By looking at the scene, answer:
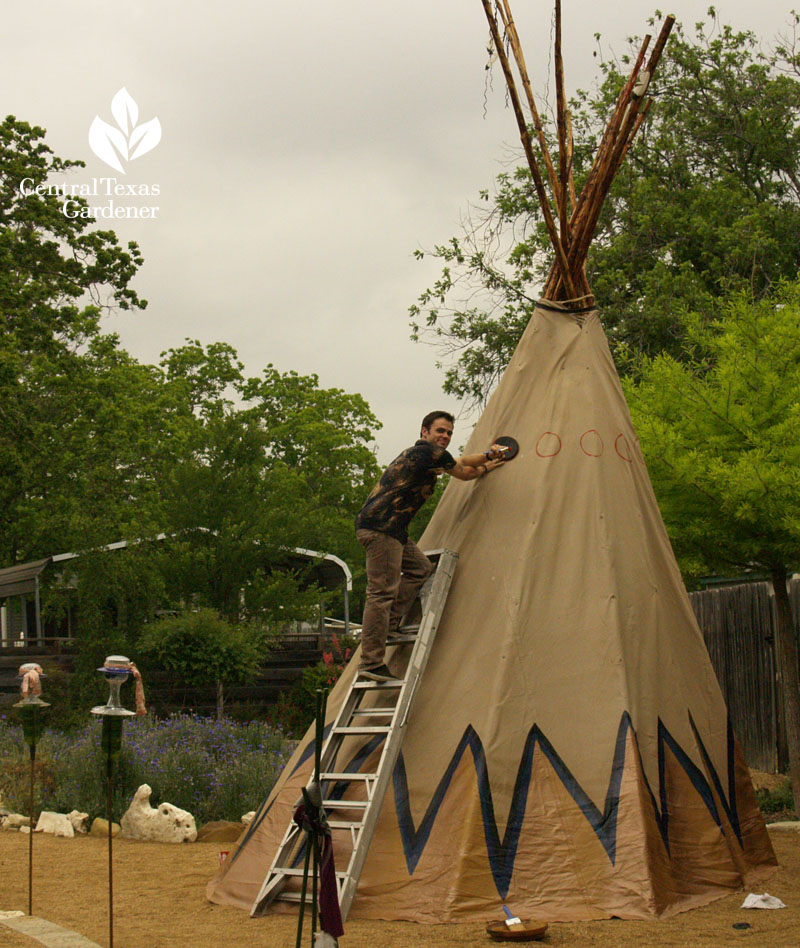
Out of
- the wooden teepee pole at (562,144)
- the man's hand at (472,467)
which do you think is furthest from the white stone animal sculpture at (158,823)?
the wooden teepee pole at (562,144)

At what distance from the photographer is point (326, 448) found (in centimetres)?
3794

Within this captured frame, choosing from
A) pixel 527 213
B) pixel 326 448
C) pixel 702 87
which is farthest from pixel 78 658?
pixel 326 448

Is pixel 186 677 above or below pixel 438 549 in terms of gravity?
below

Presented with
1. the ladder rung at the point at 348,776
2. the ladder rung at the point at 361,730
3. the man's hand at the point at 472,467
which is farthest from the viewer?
the man's hand at the point at 472,467

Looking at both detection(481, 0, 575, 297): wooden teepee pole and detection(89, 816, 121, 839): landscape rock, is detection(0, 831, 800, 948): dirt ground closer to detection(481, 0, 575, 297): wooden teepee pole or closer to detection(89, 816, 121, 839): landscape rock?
detection(89, 816, 121, 839): landscape rock

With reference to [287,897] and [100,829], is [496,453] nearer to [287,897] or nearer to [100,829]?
[287,897]

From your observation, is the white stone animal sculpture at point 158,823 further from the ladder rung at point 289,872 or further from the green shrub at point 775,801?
the green shrub at point 775,801

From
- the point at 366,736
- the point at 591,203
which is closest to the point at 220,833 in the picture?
the point at 366,736

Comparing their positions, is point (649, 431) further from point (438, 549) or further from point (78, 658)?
point (78, 658)

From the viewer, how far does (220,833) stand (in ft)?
30.3

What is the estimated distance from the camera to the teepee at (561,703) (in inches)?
221

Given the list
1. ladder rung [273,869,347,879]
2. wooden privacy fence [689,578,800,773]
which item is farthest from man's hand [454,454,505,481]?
wooden privacy fence [689,578,800,773]

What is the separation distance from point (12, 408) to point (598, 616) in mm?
15107

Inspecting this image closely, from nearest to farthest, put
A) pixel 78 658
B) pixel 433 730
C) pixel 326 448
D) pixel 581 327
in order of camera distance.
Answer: pixel 433 730
pixel 581 327
pixel 78 658
pixel 326 448
